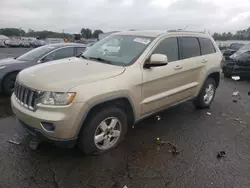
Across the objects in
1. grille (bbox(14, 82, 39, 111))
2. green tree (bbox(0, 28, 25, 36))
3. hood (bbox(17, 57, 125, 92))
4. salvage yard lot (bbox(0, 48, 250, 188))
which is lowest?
salvage yard lot (bbox(0, 48, 250, 188))

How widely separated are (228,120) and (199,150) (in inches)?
67.4

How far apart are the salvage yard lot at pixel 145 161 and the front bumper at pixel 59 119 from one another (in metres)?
0.49

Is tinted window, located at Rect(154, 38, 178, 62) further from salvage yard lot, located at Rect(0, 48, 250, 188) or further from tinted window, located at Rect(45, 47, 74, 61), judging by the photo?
tinted window, located at Rect(45, 47, 74, 61)

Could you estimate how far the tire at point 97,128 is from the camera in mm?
3012

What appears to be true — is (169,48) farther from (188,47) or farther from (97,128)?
(97,128)

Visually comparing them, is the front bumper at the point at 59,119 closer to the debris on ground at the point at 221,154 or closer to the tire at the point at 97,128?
the tire at the point at 97,128

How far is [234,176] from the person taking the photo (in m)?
2.95

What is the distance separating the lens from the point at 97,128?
3.12 m

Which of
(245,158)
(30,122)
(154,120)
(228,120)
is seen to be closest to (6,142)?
(30,122)

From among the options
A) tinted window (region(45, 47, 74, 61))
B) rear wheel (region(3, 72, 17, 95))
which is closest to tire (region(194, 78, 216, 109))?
tinted window (region(45, 47, 74, 61))

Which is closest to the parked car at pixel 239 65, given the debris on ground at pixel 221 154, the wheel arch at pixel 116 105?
the debris on ground at pixel 221 154

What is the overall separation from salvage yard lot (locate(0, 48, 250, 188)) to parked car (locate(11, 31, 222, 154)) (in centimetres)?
35

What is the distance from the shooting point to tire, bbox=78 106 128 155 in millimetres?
3012

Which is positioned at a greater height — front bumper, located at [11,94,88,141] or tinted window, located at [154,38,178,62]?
tinted window, located at [154,38,178,62]
